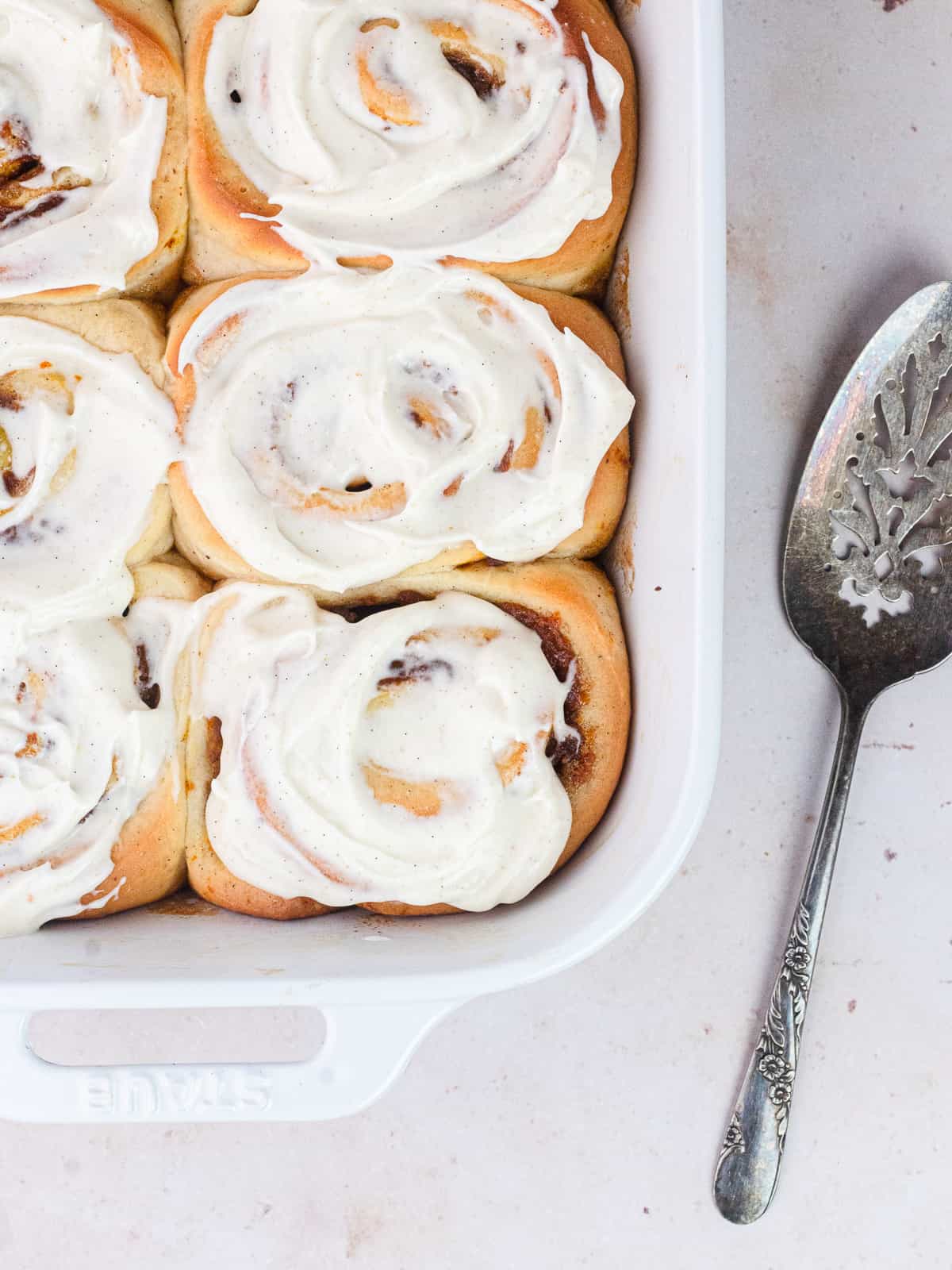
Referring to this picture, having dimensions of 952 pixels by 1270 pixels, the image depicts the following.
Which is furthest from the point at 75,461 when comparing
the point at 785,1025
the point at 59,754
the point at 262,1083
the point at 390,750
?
the point at 785,1025

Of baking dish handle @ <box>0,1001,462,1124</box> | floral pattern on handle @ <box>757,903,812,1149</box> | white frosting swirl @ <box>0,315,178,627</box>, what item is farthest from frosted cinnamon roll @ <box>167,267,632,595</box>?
floral pattern on handle @ <box>757,903,812,1149</box>

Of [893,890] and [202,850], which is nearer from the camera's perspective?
[202,850]

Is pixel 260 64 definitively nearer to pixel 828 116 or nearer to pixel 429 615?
pixel 429 615

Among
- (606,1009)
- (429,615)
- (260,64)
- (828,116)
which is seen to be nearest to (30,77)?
(260,64)

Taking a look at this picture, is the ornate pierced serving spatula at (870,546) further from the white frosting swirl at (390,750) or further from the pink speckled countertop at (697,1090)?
the white frosting swirl at (390,750)

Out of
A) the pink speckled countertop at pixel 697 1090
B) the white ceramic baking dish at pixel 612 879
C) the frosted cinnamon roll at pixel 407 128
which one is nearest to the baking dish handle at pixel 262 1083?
the white ceramic baking dish at pixel 612 879

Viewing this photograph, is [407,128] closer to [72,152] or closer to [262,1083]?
[72,152]
